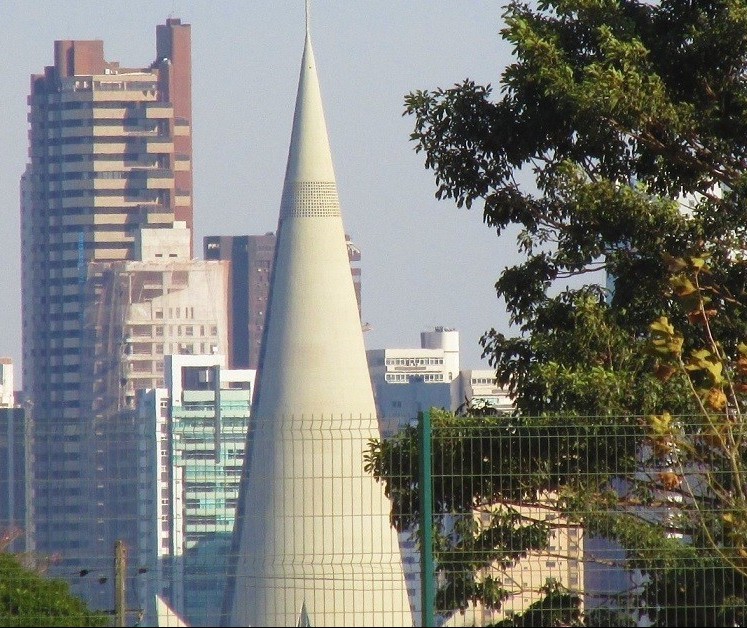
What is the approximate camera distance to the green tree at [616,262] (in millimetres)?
11844

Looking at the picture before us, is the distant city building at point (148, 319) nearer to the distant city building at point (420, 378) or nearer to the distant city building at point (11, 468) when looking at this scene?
the distant city building at point (11, 468)

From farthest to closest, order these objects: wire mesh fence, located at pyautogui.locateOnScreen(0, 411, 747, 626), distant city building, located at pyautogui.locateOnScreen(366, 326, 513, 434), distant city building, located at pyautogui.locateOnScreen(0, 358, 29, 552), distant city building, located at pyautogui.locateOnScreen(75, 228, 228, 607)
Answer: distant city building, located at pyautogui.locateOnScreen(75, 228, 228, 607)
distant city building, located at pyautogui.locateOnScreen(366, 326, 513, 434)
distant city building, located at pyautogui.locateOnScreen(0, 358, 29, 552)
wire mesh fence, located at pyautogui.locateOnScreen(0, 411, 747, 626)

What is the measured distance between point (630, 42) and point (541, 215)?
1.59 meters

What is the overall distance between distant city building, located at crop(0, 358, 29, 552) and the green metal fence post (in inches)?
94.2

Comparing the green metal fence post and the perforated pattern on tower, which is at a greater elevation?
the perforated pattern on tower

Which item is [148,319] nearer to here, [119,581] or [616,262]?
[616,262]

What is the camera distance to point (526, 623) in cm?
1150

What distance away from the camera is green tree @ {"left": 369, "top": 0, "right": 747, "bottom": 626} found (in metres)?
11.8

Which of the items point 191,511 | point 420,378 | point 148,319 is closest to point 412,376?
point 420,378

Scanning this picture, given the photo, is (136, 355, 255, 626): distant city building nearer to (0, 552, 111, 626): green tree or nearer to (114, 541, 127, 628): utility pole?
(114, 541, 127, 628): utility pole

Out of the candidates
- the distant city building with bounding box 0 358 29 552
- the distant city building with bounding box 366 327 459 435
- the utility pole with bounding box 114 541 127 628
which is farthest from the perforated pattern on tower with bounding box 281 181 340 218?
the distant city building with bounding box 366 327 459 435

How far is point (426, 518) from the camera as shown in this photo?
10.4m

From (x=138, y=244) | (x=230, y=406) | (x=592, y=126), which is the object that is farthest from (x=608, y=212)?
(x=138, y=244)

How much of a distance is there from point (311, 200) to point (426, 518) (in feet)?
77.2
